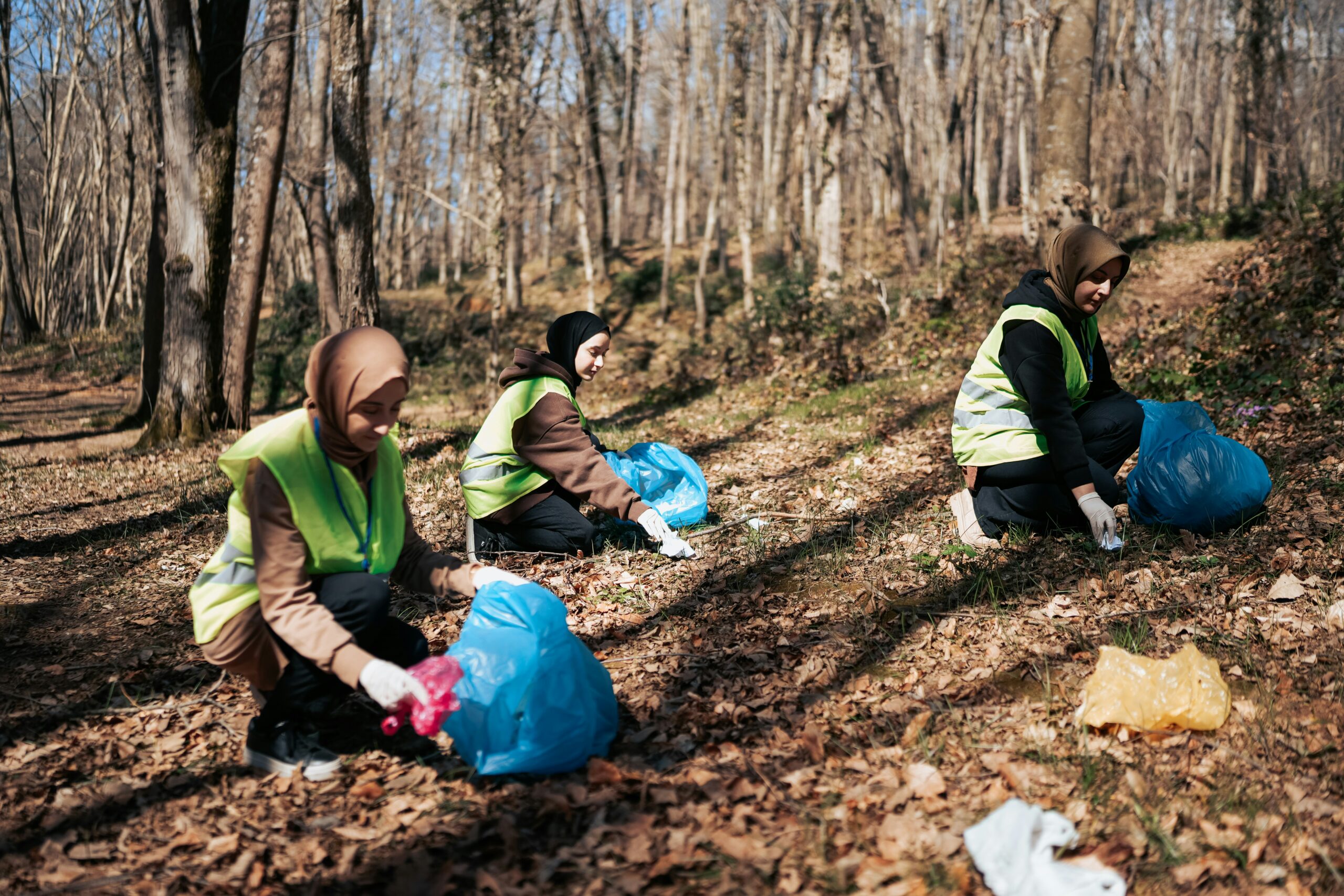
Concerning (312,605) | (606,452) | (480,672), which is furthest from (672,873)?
(606,452)

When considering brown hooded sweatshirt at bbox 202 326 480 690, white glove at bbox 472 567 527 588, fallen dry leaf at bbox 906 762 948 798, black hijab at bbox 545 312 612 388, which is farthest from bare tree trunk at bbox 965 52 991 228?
brown hooded sweatshirt at bbox 202 326 480 690

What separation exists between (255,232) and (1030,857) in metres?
9.43

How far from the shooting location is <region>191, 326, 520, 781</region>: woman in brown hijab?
Answer: 8.22 feet

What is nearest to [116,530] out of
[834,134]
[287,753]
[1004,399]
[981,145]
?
[287,753]

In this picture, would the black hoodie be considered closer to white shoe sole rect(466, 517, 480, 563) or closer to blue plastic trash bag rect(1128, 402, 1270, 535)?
blue plastic trash bag rect(1128, 402, 1270, 535)

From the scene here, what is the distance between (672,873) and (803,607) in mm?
1848

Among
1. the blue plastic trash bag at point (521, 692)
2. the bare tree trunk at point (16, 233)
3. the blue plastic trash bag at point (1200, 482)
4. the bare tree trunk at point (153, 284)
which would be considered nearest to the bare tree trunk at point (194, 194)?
the bare tree trunk at point (153, 284)

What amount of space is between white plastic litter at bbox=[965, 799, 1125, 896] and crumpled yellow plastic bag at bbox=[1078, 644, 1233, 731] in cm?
56

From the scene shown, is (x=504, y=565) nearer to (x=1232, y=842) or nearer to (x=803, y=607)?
(x=803, y=607)

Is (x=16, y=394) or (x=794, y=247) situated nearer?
(x=16, y=394)

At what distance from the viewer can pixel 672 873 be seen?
2.29m

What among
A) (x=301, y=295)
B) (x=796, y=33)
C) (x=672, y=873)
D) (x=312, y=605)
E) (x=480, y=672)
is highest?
(x=796, y=33)

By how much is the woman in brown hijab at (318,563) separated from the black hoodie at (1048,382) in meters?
2.51

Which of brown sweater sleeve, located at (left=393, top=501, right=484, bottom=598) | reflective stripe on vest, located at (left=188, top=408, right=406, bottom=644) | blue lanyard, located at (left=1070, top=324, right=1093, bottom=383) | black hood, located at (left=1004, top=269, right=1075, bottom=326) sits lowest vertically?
brown sweater sleeve, located at (left=393, top=501, right=484, bottom=598)
